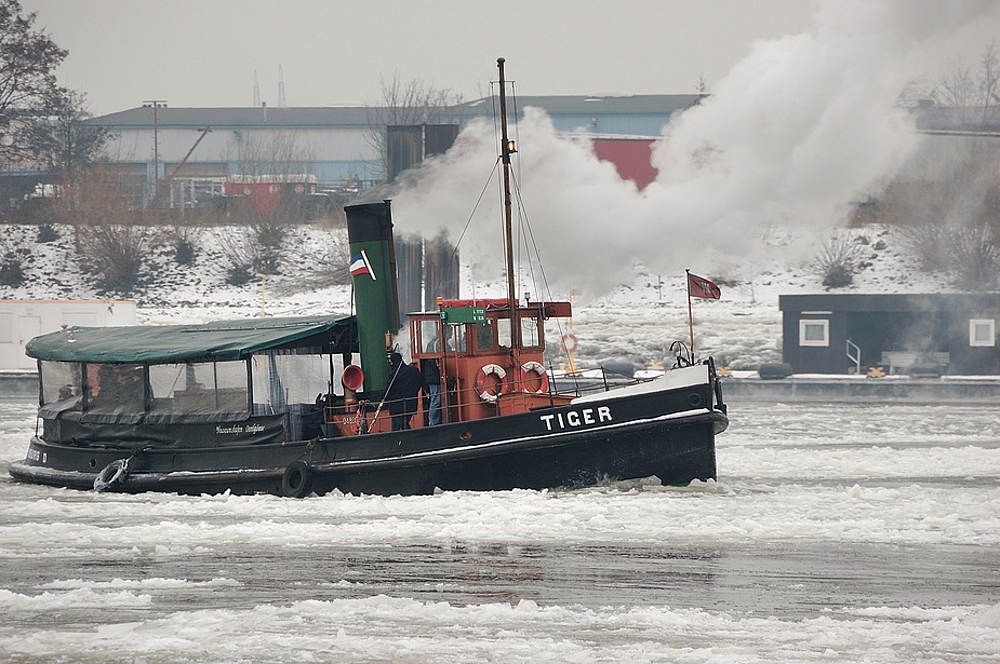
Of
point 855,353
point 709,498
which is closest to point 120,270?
point 855,353

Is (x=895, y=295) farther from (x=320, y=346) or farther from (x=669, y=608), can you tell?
(x=669, y=608)

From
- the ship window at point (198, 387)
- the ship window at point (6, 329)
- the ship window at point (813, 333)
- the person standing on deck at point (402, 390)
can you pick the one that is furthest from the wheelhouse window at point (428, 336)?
the ship window at point (6, 329)

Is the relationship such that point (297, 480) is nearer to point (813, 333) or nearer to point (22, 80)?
point (813, 333)

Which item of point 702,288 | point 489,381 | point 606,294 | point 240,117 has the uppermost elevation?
point 240,117

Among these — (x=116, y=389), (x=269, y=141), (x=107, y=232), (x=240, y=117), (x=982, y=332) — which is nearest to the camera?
(x=116, y=389)

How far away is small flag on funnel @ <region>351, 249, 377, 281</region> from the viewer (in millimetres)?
16266

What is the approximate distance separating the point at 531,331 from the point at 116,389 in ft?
21.1

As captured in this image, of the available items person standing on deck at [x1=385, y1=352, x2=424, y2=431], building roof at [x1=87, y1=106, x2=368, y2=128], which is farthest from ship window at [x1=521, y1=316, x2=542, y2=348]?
building roof at [x1=87, y1=106, x2=368, y2=128]

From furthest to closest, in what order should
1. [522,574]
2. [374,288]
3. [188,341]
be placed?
[188,341] < [374,288] < [522,574]

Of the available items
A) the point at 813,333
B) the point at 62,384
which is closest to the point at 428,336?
the point at 62,384

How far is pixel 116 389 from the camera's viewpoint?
17.0m

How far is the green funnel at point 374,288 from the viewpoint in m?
16.3

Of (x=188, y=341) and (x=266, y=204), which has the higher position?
(x=266, y=204)

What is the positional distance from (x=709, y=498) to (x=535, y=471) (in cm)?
231
